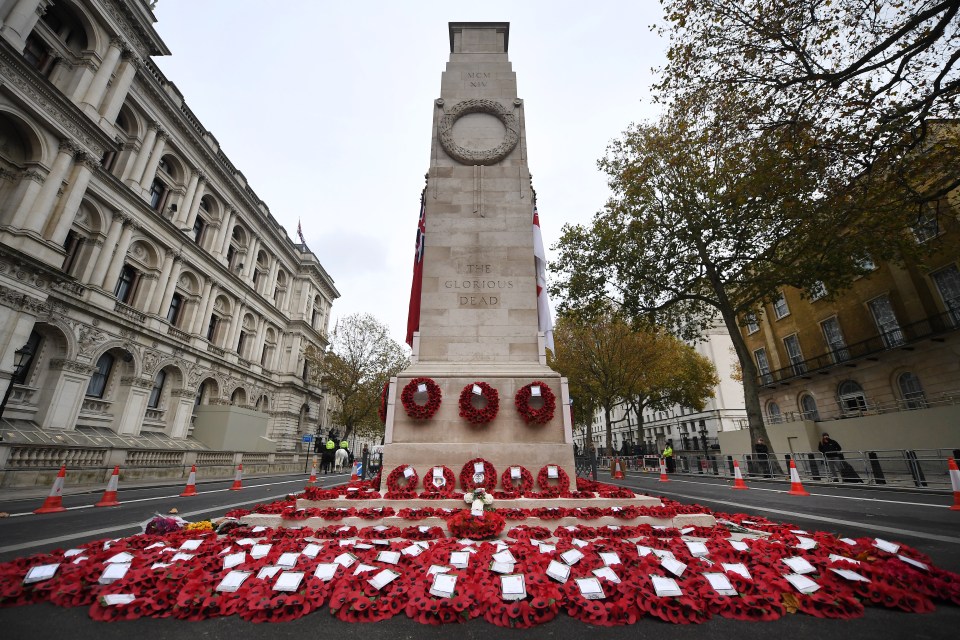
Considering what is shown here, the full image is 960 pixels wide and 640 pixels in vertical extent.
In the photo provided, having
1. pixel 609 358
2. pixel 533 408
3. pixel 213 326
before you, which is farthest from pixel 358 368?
pixel 533 408

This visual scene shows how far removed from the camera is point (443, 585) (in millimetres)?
3557

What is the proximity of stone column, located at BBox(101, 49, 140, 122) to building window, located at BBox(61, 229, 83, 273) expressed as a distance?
253 inches

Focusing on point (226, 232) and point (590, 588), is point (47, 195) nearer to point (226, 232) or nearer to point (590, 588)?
point (226, 232)

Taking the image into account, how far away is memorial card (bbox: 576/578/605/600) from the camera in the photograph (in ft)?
11.2

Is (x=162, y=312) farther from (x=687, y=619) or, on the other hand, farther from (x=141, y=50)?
(x=687, y=619)

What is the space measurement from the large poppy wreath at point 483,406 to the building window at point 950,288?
24.8m

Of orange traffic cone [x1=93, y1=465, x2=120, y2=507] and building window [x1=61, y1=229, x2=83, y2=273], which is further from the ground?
building window [x1=61, y1=229, x2=83, y2=273]

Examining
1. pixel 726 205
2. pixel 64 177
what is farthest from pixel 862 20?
pixel 64 177

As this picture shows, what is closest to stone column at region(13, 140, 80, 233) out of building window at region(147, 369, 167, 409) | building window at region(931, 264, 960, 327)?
building window at region(147, 369, 167, 409)

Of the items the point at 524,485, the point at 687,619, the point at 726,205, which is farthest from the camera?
the point at 726,205

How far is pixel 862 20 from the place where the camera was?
9711mm

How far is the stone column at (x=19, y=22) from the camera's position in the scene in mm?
16797

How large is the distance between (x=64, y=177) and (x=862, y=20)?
98.8 ft

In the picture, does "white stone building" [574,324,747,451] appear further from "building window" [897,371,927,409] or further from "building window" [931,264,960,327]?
"building window" [931,264,960,327]
